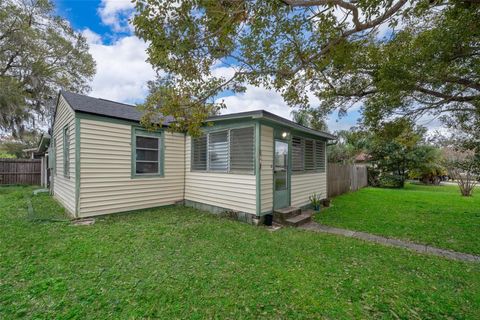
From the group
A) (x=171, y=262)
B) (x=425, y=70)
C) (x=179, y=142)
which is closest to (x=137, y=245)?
(x=171, y=262)

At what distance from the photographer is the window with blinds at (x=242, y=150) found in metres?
5.64

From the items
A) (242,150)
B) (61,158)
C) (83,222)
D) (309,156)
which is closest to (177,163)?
(242,150)

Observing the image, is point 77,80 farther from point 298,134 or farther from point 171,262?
point 171,262

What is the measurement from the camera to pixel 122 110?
6.57m

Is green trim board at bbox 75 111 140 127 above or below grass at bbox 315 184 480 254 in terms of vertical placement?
above

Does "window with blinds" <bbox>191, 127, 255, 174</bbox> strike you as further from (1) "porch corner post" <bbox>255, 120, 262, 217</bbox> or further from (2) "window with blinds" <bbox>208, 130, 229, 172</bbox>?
(1) "porch corner post" <bbox>255, 120, 262, 217</bbox>

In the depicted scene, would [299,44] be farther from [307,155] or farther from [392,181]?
[392,181]

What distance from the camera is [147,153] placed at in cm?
669

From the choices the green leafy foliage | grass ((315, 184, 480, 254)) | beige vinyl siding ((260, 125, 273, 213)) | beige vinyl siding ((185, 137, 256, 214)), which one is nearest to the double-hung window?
beige vinyl siding ((185, 137, 256, 214))

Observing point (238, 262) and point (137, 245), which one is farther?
point (137, 245)

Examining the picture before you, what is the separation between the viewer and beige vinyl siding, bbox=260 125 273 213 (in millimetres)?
5613

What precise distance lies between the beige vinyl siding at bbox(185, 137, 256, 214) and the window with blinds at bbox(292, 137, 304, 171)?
1909 millimetres

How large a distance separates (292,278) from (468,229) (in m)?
5.42

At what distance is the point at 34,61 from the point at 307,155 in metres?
16.3
